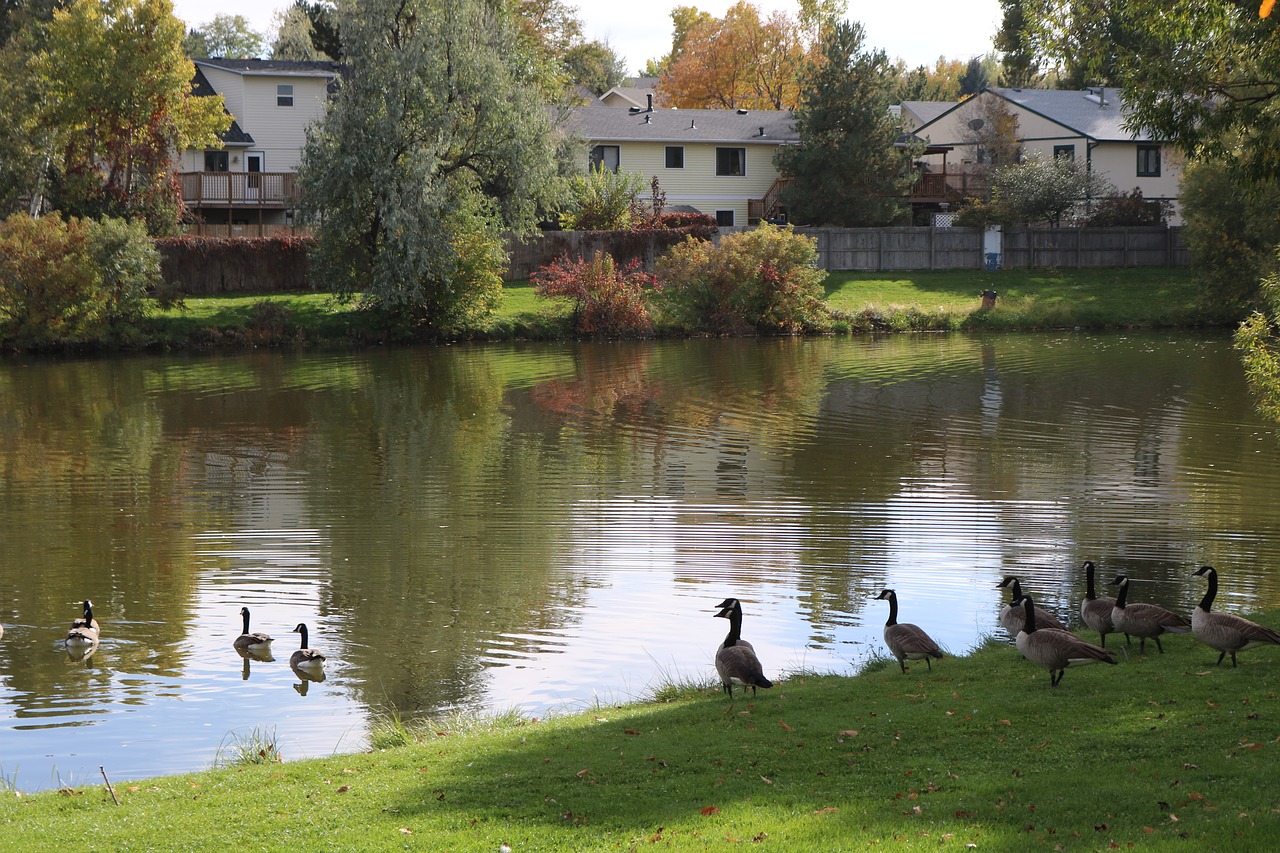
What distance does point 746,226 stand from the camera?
242 ft

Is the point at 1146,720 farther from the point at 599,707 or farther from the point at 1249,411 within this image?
the point at 1249,411

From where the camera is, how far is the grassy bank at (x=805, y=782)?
793 cm

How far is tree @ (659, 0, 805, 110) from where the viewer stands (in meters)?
99.9

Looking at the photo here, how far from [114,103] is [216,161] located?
36.9ft

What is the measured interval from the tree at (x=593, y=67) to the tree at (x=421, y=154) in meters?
25.2

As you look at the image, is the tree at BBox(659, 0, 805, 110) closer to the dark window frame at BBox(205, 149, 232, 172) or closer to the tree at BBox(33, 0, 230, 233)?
the dark window frame at BBox(205, 149, 232, 172)

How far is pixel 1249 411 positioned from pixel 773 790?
2660 cm

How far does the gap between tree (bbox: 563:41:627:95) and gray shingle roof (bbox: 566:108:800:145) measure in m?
3.36

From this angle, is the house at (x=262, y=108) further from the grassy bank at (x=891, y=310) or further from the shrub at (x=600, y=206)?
the grassy bank at (x=891, y=310)

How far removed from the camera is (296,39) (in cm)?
9125

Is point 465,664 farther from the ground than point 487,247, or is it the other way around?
point 487,247

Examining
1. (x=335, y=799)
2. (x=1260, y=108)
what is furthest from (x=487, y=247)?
(x=335, y=799)

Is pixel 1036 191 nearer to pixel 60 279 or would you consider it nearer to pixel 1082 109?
pixel 1082 109

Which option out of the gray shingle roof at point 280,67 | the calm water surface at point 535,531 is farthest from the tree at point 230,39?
the calm water surface at point 535,531
